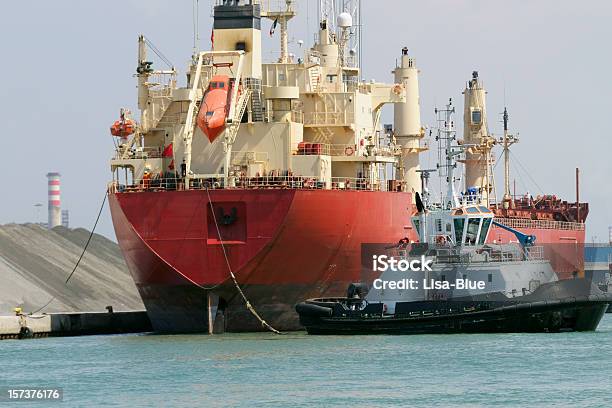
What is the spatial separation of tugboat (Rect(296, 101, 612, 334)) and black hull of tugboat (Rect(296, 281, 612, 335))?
0.09 feet

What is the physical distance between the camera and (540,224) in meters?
76.5

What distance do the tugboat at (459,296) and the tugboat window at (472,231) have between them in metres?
0.03

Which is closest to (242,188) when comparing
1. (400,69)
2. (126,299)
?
(400,69)

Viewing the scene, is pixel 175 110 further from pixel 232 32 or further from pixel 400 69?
pixel 400 69

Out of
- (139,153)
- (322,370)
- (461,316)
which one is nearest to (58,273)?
(139,153)

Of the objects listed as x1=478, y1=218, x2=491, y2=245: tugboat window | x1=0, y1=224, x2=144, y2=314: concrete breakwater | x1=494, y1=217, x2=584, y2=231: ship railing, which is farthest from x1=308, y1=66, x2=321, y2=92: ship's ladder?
x1=0, y1=224, x2=144, y2=314: concrete breakwater

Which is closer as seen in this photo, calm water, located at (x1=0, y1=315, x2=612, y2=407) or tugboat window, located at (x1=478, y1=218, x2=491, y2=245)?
calm water, located at (x1=0, y1=315, x2=612, y2=407)

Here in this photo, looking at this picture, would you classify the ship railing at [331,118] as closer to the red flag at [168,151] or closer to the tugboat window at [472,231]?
the red flag at [168,151]

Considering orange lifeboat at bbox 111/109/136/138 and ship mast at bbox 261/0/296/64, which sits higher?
ship mast at bbox 261/0/296/64

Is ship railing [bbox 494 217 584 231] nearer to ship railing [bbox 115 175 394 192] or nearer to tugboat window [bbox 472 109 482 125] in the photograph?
tugboat window [bbox 472 109 482 125]

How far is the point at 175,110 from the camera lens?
53094 mm

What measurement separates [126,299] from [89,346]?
2926cm

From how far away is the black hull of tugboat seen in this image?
47312 millimetres

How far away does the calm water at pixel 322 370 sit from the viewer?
35781mm
